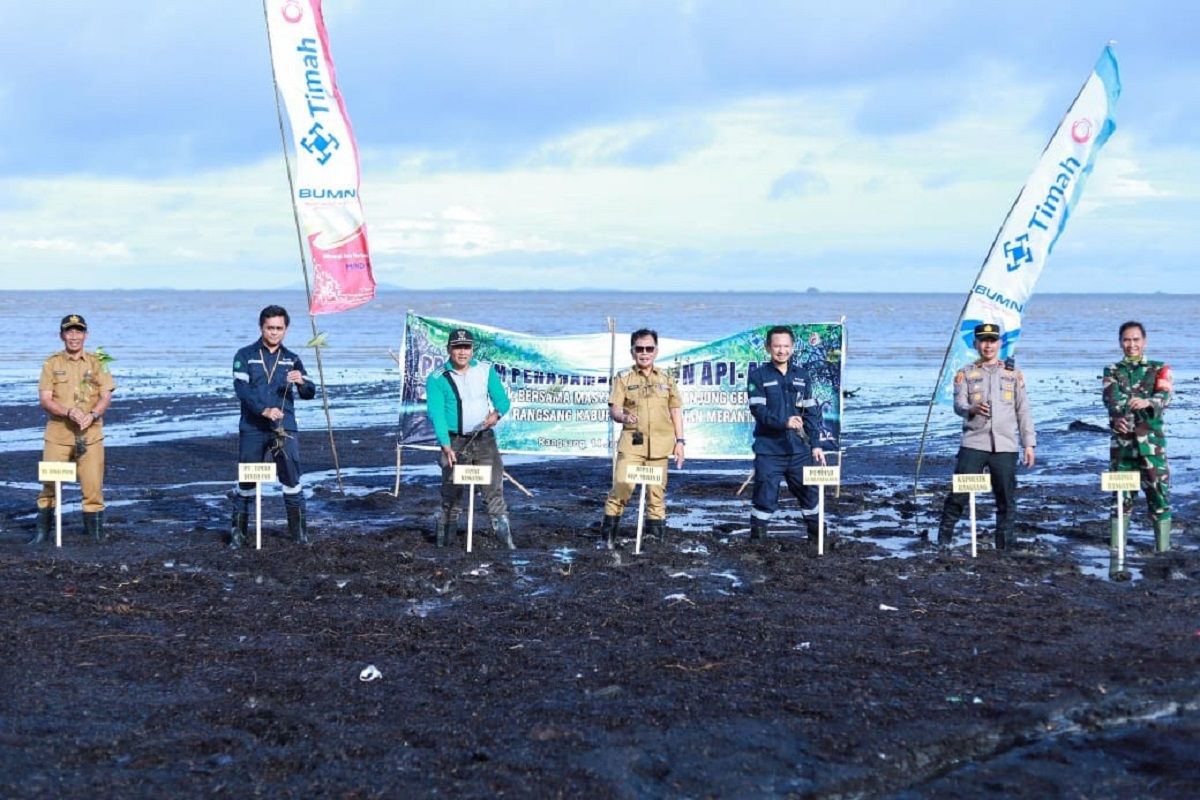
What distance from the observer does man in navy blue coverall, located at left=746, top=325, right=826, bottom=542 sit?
11117 mm

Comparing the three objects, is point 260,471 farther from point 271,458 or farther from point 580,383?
point 580,383

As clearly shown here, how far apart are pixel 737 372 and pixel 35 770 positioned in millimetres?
9528

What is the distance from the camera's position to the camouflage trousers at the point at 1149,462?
10.3 m

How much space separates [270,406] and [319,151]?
3065mm

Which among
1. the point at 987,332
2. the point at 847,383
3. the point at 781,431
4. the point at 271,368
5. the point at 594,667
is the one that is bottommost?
the point at 594,667

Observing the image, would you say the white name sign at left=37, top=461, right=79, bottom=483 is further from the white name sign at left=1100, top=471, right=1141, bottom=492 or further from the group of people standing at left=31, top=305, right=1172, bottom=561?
the white name sign at left=1100, top=471, right=1141, bottom=492

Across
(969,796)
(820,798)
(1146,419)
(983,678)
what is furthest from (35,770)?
(1146,419)

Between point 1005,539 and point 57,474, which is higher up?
point 57,474

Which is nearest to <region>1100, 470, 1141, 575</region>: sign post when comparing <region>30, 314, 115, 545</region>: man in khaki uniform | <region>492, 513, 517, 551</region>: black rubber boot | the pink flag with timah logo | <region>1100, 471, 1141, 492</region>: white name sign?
<region>1100, 471, 1141, 492</region>: white name sign

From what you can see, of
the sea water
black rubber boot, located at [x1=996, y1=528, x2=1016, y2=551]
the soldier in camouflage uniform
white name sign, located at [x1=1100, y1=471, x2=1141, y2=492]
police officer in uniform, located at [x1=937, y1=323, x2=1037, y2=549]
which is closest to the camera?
white name sign, located at [x1=1100, y1=471, x2=1141, y2=492]

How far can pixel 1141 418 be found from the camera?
10.3 m

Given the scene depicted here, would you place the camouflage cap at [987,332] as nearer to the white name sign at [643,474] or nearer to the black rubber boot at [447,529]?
the white name sign at [643,474]

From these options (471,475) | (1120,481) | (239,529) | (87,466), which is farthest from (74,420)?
(1120,481)

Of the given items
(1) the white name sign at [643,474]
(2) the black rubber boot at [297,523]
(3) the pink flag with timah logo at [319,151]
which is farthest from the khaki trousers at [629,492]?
(3) the pink flag with timah logo at [319,151]
